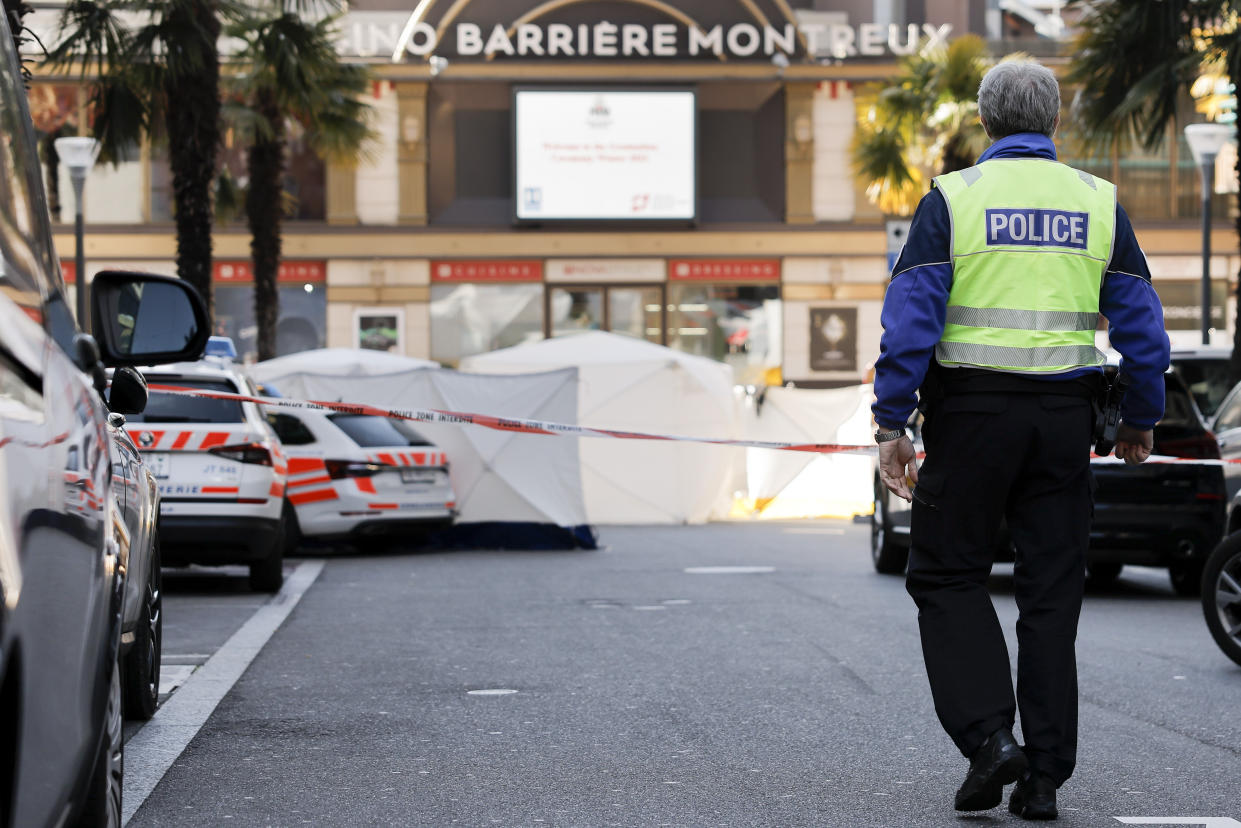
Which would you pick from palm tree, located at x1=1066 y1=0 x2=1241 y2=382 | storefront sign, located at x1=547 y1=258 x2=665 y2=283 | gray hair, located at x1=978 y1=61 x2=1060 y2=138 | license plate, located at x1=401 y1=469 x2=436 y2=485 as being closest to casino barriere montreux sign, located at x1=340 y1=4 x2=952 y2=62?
storefront sign, located at x1=547 y1=258 x2=665 y2=283

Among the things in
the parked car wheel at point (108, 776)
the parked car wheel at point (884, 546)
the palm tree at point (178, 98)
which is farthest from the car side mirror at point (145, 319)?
the palm tree at point (178, 98)

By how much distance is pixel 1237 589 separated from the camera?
787cm

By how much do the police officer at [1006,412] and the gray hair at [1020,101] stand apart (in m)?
0.12

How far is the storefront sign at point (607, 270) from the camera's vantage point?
38531 millimetres

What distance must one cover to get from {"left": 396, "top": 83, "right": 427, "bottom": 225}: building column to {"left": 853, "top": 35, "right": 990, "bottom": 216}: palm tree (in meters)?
11.8

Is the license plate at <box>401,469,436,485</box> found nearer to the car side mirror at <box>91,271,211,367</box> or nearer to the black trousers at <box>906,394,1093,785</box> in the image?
the black trousers at <box>906,394,1093,785</box>

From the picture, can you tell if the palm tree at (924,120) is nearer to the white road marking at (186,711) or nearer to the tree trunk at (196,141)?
the tree trunk at (196,141)

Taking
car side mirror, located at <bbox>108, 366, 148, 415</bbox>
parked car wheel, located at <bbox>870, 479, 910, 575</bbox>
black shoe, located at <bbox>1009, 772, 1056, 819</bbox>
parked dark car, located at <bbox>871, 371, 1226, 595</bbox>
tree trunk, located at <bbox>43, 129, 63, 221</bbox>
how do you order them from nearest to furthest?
car side mirror, located at <bbox>108, 366, 148, 415</bbox>
black shoe, located at <bbox>1009, 772, 1056, 819</bbox>
parked dark car, located at <bbox>871, 371, 1226, 595</bbox>
parked car wheel, located at <bbox>870, 479, 910, 575</bbox>
tree trunk, located at <bbox>43, 129, 63, 221</bbox>

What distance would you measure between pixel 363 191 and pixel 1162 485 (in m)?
28.5

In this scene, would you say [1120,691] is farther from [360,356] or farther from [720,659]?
[360,356]

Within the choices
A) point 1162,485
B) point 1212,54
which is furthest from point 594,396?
point 1162,485

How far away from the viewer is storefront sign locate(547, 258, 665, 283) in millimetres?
38531

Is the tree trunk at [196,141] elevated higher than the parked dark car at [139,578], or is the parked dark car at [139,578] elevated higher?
the tree trunk at [196,141]

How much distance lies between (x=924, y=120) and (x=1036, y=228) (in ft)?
77.3
